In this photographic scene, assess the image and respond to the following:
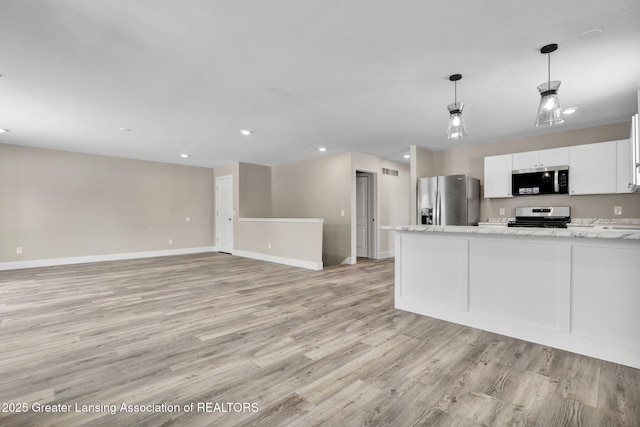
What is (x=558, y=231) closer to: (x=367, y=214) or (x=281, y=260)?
(x=367, y=214)

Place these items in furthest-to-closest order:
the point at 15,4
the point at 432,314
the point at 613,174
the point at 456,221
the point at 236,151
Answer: the point at 236,151 → the point at 456,221 → the point at 613,174 → the point at 432,314 → the point at 15,4

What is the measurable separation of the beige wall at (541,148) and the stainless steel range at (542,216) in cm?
9

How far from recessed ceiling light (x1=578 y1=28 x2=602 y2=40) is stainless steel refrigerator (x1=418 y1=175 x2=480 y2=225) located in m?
2.94

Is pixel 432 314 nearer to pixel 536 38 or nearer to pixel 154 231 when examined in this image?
pixel 536 38

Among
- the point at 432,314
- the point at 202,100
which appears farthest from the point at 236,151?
the point at 432,314

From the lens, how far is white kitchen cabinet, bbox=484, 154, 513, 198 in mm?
4934

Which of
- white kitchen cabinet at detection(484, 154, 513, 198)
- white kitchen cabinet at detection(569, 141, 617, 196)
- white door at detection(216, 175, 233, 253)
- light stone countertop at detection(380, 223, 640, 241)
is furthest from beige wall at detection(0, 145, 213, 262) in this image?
white kitchen cabinet at detection(569, 141, 617, 196)

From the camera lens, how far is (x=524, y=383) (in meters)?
1.94

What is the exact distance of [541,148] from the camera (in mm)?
4918

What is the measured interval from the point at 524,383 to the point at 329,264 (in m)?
4.83

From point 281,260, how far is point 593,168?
5535 millimetres

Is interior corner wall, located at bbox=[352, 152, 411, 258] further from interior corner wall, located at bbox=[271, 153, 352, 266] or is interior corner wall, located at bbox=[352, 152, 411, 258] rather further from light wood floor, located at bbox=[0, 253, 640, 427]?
light wood floor, located at bbox=[0, 253, 640, 427]

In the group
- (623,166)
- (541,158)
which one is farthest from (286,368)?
(623,166)

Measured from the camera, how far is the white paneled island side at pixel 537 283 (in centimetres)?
221
